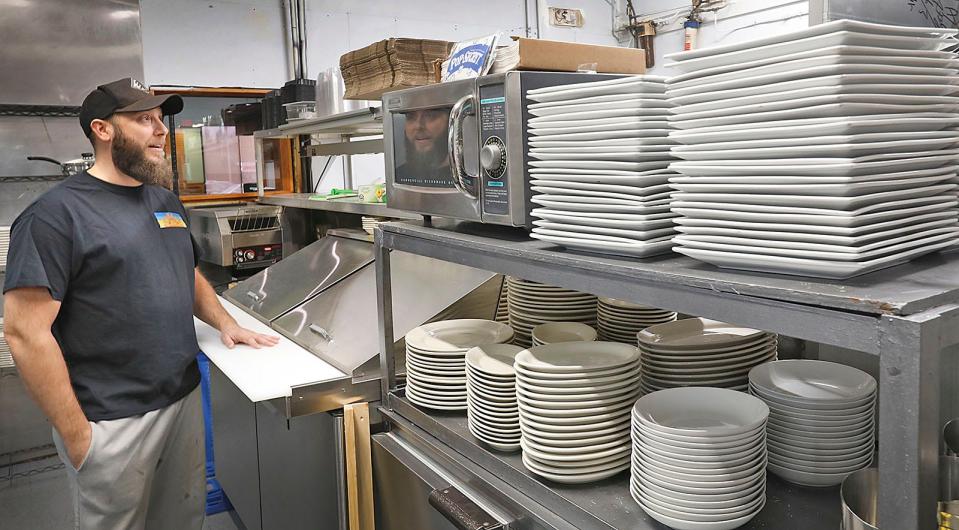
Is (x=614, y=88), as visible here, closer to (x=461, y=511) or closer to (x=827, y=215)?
(x=827, y=215)

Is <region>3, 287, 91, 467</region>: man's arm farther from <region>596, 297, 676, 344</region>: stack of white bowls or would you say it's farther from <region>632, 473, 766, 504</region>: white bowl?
<region>632, 473, 766, 504</region>: white bowl

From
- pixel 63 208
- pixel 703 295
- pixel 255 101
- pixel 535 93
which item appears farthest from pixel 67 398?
pixel 255 101

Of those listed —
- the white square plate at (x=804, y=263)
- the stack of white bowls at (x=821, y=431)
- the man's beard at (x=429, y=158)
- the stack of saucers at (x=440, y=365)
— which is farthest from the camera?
the stack of saucers at (x=440, y=365)

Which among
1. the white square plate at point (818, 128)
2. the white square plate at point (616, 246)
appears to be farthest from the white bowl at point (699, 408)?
the white square plate at point (818, 128)

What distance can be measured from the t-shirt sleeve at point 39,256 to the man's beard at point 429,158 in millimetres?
1089

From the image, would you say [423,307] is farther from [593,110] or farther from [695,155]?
[695,155]

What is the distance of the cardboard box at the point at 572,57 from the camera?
4.78 feet

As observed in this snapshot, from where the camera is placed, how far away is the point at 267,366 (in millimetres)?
2301

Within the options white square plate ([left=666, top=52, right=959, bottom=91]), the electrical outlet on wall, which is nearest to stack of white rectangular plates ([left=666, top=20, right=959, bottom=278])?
white square plate ([left=666, top=52, right=959, bottom=91])

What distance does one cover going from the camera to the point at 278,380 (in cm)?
214

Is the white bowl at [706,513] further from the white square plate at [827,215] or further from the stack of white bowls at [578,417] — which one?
the white square plate at [827,215]

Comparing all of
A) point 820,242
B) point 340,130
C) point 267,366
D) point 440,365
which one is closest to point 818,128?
point 820,242

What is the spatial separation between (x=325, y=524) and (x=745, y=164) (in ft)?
5.76

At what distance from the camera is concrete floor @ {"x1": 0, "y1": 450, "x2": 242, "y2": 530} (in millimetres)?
3488
